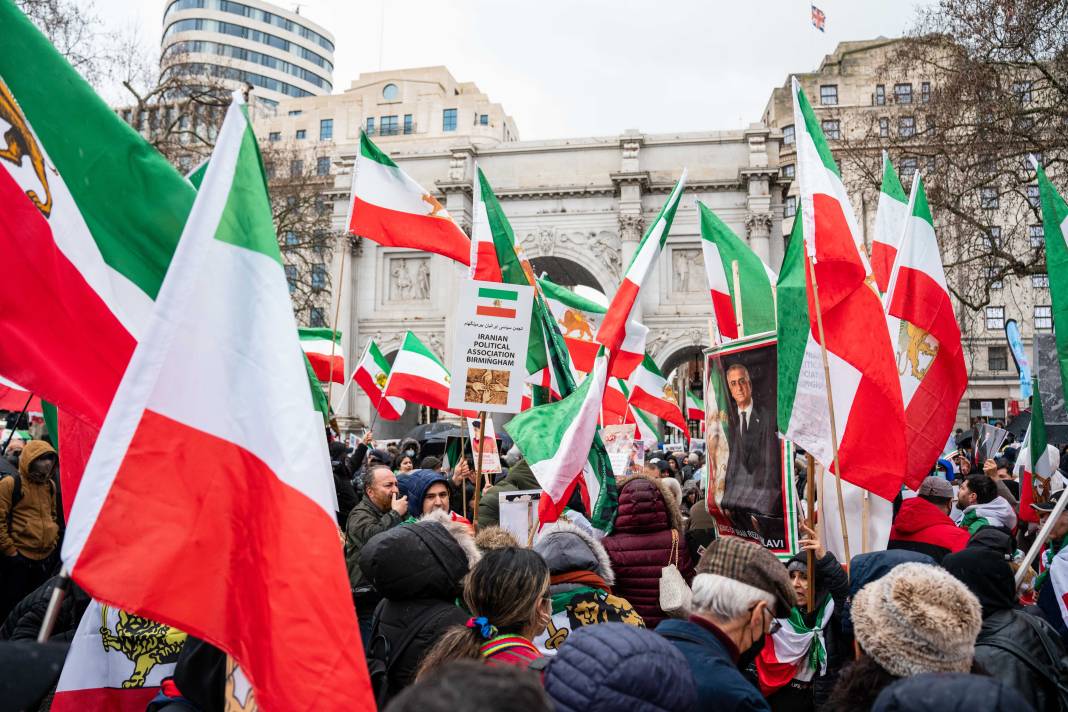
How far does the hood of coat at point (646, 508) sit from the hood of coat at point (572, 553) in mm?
920

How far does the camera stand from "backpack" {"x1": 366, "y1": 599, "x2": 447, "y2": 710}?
10.5 feet

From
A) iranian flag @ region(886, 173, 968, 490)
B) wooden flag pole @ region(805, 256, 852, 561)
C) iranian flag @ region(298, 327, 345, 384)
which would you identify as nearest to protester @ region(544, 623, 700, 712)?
wooden flag pole @ region(805, 256, 852, 561)

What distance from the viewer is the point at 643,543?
4.86 m

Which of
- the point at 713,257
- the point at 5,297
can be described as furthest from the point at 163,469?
the point at 713,257

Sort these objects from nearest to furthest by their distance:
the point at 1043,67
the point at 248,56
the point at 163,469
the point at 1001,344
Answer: the point at 163,469, the point at 1043,67, the point at 1001,344, the point at 248,56

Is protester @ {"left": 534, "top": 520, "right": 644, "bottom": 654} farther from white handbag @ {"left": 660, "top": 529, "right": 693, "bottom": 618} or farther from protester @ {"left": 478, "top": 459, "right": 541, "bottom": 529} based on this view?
protester @ {"left": 478, "top": 459, "right": 541, "bottom": 529}

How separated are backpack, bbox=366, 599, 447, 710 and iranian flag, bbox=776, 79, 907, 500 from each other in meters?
2.31

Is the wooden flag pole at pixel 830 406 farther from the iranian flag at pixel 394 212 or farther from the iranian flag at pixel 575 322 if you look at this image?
→ the iranian flag at pixel 575 322

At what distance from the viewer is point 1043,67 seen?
15641 mm

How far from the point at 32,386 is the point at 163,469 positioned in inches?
24.9

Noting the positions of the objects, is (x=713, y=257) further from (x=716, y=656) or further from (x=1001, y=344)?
(x=1001, y=344)

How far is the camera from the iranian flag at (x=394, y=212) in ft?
25.0

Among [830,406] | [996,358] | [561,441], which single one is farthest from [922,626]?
[996,358]

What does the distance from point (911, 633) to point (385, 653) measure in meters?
1.88
